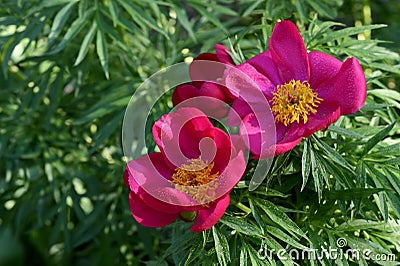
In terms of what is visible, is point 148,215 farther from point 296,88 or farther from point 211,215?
point 296,88

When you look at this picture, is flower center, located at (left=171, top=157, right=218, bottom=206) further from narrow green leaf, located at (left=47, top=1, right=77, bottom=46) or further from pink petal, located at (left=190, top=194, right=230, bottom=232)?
narrow green leaf, located at (left=47, top=1, right=77, bottom=46)

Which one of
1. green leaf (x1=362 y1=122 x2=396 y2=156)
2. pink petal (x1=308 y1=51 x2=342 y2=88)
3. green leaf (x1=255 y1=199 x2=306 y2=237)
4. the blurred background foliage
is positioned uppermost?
pink petal (x1=308 y1=51 x2=342 y2=88)

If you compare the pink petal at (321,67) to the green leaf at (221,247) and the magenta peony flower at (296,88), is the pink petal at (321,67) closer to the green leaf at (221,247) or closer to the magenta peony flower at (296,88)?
the magenta peony flower at (296,88)

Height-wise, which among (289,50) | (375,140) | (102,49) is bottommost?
(102,49)

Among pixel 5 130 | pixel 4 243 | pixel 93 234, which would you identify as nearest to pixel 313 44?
pixel 93 234

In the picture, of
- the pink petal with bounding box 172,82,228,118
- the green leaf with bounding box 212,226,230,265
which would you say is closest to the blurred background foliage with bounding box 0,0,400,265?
the green leaf with bounding box 212,226,230,265

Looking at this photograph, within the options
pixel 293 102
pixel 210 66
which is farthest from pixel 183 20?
pixel 293 102
